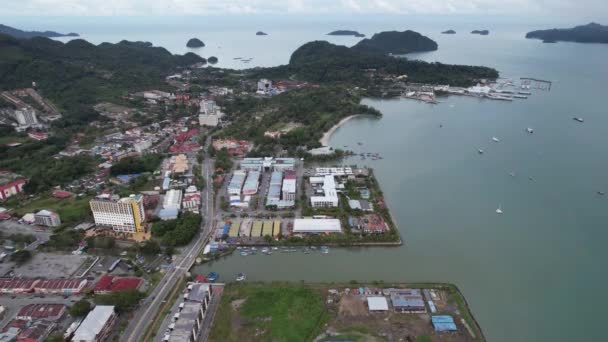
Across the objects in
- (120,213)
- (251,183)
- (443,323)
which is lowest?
(443,323)

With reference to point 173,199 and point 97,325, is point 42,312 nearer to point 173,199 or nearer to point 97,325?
point 97,325

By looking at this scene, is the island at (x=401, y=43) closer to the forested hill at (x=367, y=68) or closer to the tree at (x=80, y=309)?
the forested hill at (x=367, y=68)

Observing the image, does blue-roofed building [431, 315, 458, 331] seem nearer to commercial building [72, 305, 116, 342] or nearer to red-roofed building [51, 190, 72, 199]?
commercial building [72, 305, 116, 342]

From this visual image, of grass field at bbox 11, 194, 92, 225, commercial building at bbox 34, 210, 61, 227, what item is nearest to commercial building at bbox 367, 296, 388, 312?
grass field at bbox 11, 194, 92, 225

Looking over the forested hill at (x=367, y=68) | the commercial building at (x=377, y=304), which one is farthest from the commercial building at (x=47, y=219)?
the forested hill at (x=367, y=68)

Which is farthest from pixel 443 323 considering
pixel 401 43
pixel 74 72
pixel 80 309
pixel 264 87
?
pixel 401 43
